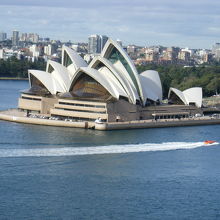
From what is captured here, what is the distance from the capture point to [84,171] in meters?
19.1

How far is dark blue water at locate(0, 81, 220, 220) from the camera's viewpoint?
1547 centimetres

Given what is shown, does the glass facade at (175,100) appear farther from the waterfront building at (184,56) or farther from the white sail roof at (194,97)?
the waterfront building at (184,56)

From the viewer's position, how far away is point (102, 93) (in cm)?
2959

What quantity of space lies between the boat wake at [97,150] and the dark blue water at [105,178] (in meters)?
0.03

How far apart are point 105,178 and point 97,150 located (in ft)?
12.2

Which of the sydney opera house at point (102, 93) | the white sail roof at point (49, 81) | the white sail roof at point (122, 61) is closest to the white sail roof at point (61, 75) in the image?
the sydney opera house at point (102, 93)

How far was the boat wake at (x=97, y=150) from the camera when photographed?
20797 mm

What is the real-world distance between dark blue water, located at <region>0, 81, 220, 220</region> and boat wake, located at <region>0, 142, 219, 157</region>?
0.03m

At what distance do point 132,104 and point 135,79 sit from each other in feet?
4.63

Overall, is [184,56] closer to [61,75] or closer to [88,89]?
[61,75]

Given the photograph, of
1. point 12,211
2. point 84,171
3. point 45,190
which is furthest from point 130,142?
point 12,211

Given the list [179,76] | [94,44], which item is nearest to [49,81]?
[179,76]

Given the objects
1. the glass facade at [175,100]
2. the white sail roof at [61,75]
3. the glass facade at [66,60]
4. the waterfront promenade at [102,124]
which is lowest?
the waterfront promenade at [102,124]

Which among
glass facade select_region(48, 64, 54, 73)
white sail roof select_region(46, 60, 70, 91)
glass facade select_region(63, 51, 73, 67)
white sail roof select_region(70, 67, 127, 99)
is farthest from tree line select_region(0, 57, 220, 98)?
white sail roof select_region(70, 67, 127, 99)
